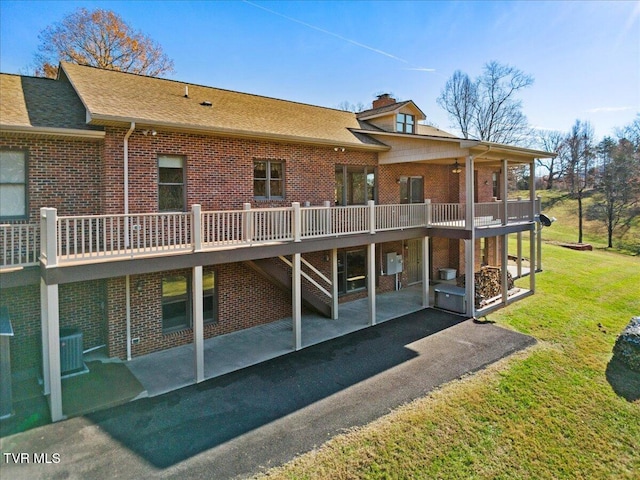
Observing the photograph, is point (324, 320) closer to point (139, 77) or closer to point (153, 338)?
point (153, 338)

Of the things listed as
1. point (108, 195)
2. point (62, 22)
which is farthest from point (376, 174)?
point (62, 22)

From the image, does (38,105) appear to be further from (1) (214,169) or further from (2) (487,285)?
(2) (487,285)

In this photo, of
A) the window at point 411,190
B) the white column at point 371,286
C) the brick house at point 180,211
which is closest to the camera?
the brick house at point 180,211

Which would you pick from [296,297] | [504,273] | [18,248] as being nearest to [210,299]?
[296,297]

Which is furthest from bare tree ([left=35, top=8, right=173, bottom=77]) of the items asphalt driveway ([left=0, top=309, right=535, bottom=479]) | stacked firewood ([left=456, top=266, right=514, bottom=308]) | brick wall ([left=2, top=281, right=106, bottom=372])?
stacked firewood ([left=456, top=266, right=514, bottom=308])

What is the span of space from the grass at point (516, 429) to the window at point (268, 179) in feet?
24.8

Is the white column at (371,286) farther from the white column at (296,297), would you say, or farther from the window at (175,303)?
the window at (175,303)

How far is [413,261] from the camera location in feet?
59.2

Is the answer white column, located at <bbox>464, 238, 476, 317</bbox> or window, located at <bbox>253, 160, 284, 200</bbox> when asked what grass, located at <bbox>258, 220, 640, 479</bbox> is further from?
window, located at <bbox>253, 160, 284, 200</bbox>

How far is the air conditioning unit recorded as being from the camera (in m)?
8.55

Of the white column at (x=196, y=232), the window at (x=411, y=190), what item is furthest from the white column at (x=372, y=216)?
the white column at (x=196, y=232)

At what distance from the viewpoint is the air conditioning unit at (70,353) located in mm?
8555

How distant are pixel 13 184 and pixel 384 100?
16621 mm

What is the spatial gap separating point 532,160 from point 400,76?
610 inches
